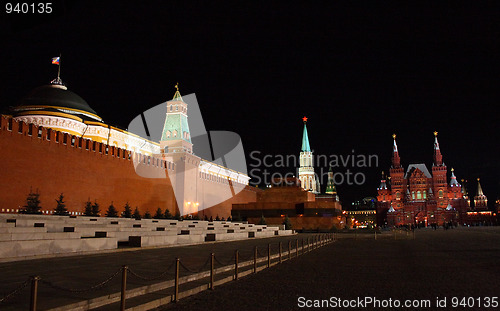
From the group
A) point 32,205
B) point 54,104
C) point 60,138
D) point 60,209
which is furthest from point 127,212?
point 54,104

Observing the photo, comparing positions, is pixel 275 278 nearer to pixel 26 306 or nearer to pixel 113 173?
pixel 26 306

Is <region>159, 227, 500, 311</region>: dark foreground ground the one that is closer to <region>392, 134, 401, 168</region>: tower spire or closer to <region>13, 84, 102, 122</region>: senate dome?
<region>13, 84, 102, 122</region>: senate dome

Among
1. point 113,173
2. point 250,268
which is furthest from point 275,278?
point 113,173

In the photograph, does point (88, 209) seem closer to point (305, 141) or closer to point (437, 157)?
point (437, 157)

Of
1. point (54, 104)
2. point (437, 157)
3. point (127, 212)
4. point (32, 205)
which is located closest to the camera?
point (32, 205)

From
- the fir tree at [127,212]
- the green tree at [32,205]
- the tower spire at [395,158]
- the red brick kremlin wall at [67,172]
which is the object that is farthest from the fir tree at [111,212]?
the tower spire at [395,158]

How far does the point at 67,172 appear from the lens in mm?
22953

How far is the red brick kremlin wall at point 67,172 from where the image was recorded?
19.4m

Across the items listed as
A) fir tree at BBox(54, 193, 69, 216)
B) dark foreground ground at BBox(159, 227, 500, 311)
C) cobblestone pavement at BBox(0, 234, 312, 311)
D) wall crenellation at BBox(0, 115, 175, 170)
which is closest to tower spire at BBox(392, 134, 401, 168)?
wall crenellation at BBox(0, 115, 175, 170)

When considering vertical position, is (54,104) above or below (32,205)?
above

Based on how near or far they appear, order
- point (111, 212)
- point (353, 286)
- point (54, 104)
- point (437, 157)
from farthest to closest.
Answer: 1. point (437, 157)
2. point (54, 104)
3. point (111, 212)
4. point (353, 286)

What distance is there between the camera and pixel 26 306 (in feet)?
14.8

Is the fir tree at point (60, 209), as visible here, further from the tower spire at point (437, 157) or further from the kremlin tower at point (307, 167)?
the kremlin tower at point (307, 167)

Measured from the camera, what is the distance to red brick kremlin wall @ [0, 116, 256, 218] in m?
→ 19.4
